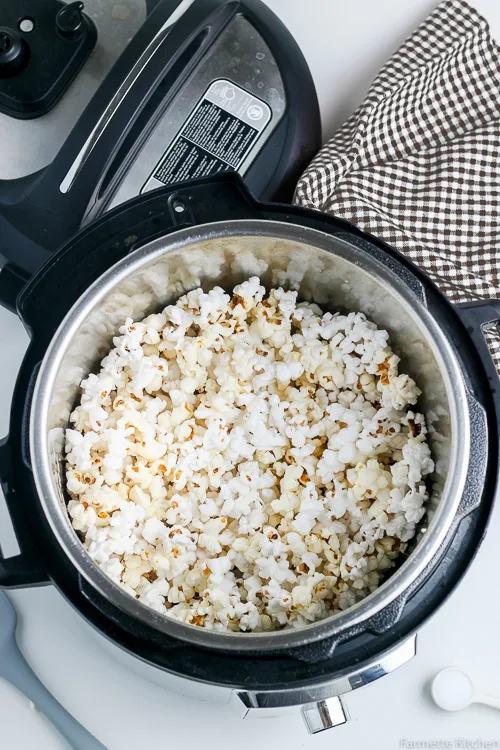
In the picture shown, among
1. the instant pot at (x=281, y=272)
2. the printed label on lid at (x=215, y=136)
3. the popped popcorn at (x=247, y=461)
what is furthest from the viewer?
the printed label on lid at (x=215, y=136)

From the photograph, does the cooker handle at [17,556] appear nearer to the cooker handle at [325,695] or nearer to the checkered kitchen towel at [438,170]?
the cooker handle at [325,695]

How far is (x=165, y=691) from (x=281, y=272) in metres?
0.60

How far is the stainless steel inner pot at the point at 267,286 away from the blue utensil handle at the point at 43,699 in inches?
11.5

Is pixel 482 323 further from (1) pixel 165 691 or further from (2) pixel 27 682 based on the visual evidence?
(2) pixel 27 682

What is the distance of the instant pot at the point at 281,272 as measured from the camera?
730 millimetres

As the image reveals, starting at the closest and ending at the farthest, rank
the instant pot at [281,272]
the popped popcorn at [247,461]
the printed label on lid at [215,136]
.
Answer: the instant pot at [281,272] → the popped popcorn at [247,461] → the printed label on lid at [215,136]

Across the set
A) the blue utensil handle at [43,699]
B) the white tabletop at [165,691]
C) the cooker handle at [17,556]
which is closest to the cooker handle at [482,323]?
the white tabletop at [165,691]

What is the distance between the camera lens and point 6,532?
1.07m

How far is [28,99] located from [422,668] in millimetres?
943

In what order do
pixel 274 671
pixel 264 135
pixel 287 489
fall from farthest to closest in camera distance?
pixel 264 135, pixel 287 489, pixel 274 671

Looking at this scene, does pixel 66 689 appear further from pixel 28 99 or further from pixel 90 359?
pixel 28 99

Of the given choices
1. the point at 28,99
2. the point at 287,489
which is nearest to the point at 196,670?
the point at 287,489

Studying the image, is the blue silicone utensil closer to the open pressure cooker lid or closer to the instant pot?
the instant pot

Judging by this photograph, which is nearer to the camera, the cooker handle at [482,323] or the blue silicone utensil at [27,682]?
the cooker handle at [482,323]
